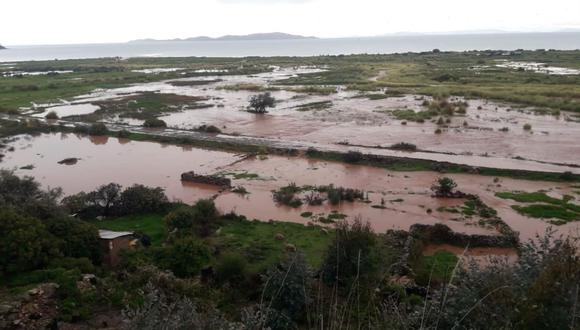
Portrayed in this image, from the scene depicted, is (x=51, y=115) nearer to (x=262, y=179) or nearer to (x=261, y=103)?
(x=261, y=103)

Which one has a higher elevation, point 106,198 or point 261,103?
point 261,103

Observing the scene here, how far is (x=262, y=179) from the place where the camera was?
2294 centimetres

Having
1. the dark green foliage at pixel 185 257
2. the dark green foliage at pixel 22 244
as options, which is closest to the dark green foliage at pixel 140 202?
the dark green foliage at pixel 185 257

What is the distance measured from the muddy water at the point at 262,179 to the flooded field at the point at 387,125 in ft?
14.9

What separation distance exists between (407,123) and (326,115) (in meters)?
7.61

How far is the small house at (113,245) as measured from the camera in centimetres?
1345

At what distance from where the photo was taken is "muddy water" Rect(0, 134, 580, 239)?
18031 millimetres

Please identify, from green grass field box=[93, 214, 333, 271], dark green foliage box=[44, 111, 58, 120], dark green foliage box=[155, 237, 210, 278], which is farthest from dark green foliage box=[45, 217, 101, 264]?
dark green foliage box=[44, 111, 58, 120]

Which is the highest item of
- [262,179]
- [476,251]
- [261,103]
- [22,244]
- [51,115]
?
[261,103]

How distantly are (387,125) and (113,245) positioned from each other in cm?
2623

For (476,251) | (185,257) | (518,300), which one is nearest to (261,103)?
(476,251)

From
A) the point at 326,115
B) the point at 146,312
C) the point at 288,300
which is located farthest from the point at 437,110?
the point at 146,312

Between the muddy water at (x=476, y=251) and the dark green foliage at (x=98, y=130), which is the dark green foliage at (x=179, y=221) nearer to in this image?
the muddy water at (x=476, y=251)

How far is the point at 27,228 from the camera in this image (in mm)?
12430
